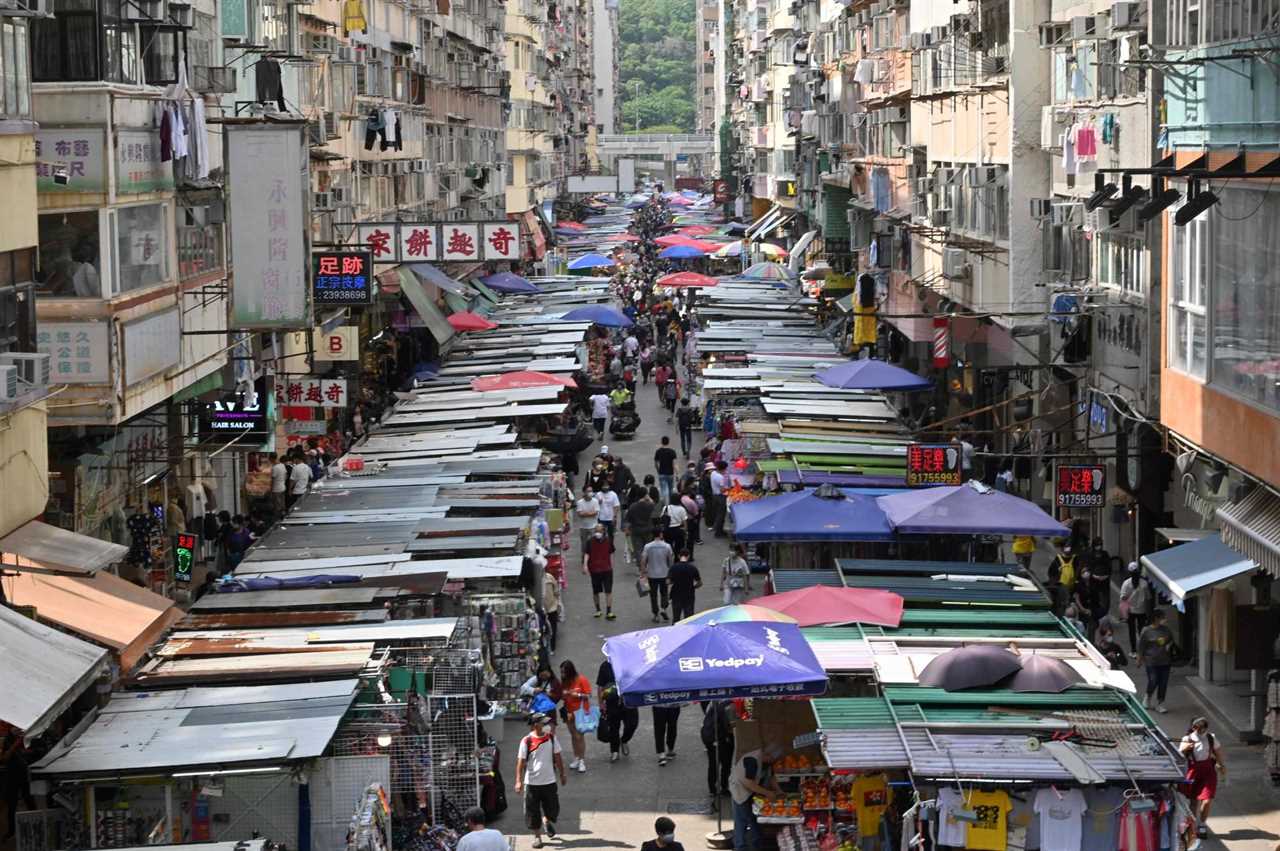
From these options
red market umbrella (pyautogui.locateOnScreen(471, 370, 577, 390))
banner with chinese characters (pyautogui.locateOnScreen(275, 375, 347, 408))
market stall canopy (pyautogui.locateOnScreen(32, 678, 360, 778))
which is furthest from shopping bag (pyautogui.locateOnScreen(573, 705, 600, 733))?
red market umbrella (pyautogui.locateOnScreen(471, 370, 577, 390))

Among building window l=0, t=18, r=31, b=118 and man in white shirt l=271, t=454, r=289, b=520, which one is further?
man in white shirt l=271, t=454, r=289, b=520

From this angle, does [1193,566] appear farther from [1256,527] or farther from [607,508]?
[607,508]

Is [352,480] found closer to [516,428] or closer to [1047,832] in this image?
[516,428]

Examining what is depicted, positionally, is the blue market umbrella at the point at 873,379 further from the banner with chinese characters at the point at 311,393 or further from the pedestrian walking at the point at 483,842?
the pedestrian walking at the point at 483,842

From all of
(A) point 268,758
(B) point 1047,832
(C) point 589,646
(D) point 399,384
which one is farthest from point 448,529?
(D) point 399,384

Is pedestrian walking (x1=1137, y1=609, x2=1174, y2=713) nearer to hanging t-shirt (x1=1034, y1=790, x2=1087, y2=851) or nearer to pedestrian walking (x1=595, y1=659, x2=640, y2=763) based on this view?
pedestrian walking (x1=595, y1=659, x2=640, y2=763)

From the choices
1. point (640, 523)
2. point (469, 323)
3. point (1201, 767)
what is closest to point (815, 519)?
point (640, 523)

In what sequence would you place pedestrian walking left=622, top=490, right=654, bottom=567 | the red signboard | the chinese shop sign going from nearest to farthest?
the red signboard, pedestrian walking left=622, top=490, right=654, bottom=567, the chinese shop sign
